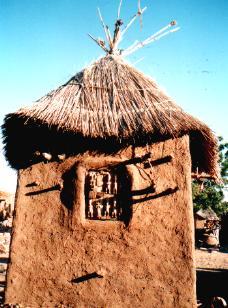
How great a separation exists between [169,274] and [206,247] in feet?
50.4

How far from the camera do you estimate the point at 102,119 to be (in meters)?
4.69

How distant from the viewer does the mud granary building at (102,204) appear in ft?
13.9

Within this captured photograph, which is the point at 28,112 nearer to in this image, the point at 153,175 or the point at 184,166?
the point at 153,175

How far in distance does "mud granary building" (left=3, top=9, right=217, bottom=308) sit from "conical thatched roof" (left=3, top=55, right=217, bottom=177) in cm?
2

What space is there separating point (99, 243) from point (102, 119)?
1959mm

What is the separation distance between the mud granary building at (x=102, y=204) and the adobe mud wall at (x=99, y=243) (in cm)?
1

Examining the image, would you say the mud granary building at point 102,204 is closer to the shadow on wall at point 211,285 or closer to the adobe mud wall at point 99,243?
the adobe mud wall at point 99,243

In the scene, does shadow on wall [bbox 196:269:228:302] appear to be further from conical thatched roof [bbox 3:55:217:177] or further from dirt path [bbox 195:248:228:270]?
conical thatched roof [bbox 3:55:217:177]

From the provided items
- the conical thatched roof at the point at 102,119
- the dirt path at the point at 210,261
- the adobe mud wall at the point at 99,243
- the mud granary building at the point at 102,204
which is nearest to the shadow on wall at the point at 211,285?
the dirt path at the point at 210,261

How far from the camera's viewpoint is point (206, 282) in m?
8.74

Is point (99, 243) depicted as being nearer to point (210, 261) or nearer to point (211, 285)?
point (211, 285)

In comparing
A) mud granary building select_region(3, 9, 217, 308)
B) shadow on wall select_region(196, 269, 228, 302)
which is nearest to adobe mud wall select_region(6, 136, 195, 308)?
mud granary building select_region(3, 9, 217, 308)

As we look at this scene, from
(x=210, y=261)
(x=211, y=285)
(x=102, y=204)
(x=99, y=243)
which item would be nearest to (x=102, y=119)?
(x=102, y=204)

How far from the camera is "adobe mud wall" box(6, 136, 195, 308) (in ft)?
13.8
